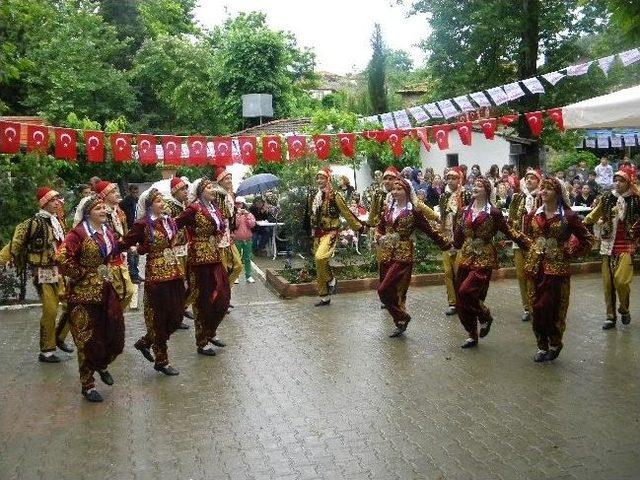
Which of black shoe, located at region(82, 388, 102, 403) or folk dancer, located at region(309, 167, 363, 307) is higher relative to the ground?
folk dancer, located at region(309, 167, 363, 307)

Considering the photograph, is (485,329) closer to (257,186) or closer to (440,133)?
(440,133)

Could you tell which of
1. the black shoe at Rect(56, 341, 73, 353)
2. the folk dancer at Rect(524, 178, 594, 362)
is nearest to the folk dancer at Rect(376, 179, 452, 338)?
the folk dancer at Rect(524, 178, 594, 362)

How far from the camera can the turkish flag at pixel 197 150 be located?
51.9 ft

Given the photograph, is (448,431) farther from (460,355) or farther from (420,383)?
(460,355)

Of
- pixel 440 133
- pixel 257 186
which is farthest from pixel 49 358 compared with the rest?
pixel 440 133

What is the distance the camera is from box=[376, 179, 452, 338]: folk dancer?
9328 mm

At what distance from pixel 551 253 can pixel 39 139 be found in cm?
920

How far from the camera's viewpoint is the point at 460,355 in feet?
27.8

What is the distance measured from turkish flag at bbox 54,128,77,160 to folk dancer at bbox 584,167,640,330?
9.04 m

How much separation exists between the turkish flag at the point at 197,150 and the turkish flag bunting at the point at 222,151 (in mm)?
230

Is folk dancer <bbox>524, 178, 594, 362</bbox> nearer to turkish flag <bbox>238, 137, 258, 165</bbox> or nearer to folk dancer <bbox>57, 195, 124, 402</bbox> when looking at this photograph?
folk dancer <bbox>57, 195, 124, 402</bbox>

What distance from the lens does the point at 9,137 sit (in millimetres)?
12508

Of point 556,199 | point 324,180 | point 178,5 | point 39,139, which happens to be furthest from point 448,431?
point 178,5

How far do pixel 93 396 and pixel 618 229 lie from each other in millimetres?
6155
